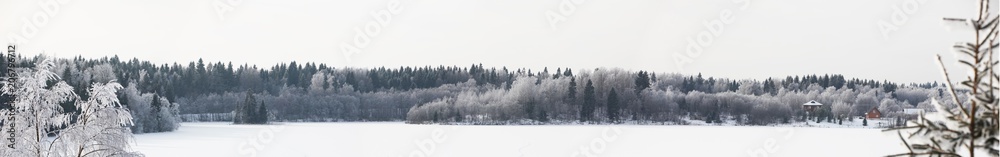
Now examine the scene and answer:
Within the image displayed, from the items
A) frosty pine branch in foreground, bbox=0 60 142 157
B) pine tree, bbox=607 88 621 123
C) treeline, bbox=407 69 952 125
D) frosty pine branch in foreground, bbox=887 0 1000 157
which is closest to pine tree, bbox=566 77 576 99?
treeline, bbox=407 69 952 125

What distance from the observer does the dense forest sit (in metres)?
65.1


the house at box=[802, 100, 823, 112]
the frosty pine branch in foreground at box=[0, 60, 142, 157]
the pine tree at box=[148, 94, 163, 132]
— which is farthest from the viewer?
the house at box=[802, 100, 823, 112]

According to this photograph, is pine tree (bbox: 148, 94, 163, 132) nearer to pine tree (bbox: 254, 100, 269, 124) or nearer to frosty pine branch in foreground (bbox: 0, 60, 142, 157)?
pine tree (bbox: 254, 100, 269, 124)

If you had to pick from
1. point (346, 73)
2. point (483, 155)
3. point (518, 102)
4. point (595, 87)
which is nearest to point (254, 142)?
point (483, 155)

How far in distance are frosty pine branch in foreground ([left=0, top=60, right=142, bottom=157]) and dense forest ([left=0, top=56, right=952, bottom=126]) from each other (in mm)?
39808

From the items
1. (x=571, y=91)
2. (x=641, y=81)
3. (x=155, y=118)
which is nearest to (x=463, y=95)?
(x=571, y=91)

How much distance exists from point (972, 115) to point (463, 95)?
218ft

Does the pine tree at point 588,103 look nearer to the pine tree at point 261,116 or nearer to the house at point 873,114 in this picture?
the pine tree at point 261,116

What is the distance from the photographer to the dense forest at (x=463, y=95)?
214 ft

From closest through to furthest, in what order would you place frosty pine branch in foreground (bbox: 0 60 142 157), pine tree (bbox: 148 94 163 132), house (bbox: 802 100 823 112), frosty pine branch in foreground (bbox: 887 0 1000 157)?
1. frosty pine branch in foreground (bbox: 887 0 1000 157)
2. frosty pine branch in foreground (bbox: 0 60 142 157)
3. pine tree (bbox: 148 94 163 132)
4. house (bbox: 802 100 823 112)

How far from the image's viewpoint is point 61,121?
9453mm

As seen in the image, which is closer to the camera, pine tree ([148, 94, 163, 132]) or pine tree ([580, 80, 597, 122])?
pine tree ([148, 94, 163, 132])

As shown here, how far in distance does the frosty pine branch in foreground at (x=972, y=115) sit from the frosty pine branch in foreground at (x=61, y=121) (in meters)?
8.69

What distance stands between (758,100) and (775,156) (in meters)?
42.2
